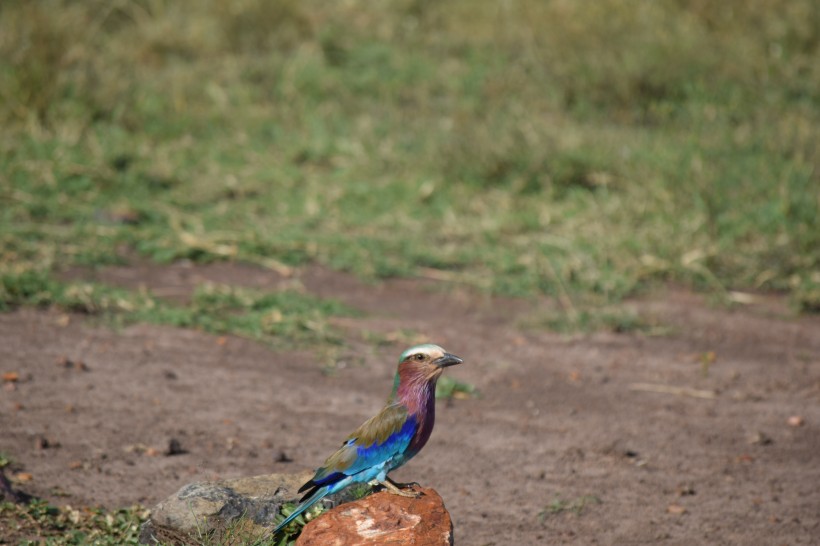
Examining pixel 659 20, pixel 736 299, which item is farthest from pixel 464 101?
pixel 736 299

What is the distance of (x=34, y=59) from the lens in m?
8.16

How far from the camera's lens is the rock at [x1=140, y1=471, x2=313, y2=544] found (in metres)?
3.18

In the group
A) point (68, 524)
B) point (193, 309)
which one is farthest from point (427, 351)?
point (193, 309)

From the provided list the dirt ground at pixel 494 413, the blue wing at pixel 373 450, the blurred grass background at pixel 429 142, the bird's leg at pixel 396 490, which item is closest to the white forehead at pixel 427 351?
the blue wing at pixel 373 450

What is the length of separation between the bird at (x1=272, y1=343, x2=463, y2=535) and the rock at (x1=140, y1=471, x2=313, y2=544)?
0.13 meters

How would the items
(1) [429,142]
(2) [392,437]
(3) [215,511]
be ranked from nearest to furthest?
1. (2) [392,437]
2. (3) [215,511]
3. (1) [429,142]

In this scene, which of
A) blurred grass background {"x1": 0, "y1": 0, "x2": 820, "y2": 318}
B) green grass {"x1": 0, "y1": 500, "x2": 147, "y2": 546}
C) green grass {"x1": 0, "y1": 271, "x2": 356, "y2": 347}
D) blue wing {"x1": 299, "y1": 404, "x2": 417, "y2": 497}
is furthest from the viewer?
blurred grass background {"x1": 0, "y1": 0, "x2": 820, "y2": 318}

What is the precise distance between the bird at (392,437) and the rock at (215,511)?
131 millimetres

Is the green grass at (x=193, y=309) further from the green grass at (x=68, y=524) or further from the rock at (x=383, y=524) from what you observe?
the rock at (x=383, y=524)

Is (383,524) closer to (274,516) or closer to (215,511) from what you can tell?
(274,516)

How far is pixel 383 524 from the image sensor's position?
295 centimetres

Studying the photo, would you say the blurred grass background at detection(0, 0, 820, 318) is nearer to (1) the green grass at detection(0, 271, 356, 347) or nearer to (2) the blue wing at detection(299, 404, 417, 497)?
(1) the green grass at detection(0, 271, 356, 347)

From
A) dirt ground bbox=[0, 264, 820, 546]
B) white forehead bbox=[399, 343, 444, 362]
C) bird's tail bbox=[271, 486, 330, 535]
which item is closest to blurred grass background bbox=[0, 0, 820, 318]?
dirt ground bbox=[0, 264, 820, 546]

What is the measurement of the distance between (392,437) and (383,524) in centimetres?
25
